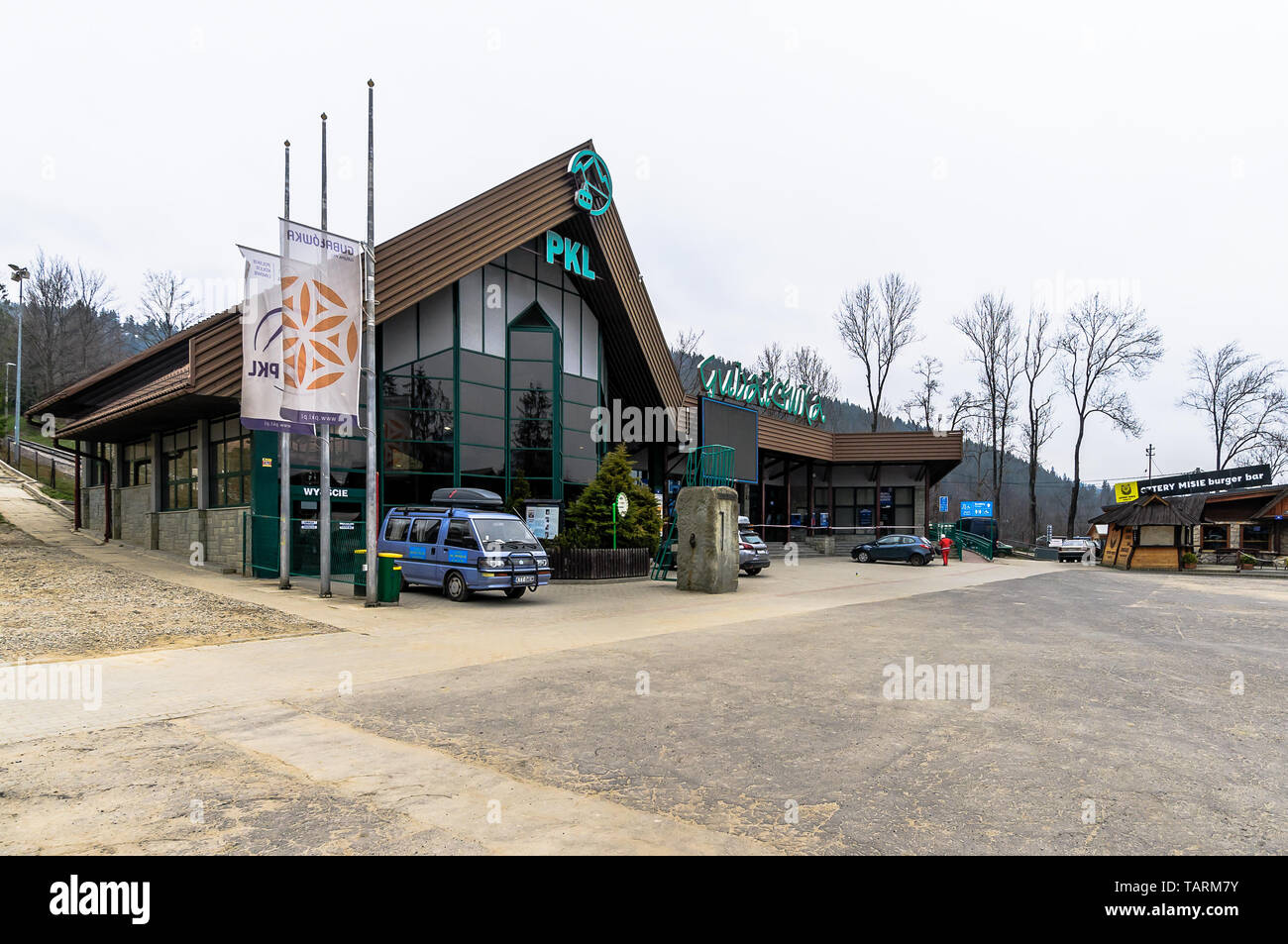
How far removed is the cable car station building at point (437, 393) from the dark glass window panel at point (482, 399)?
0.06m

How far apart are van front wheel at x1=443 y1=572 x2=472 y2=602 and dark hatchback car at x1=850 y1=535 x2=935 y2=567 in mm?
25341

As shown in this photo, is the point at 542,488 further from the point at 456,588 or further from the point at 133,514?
the point at 133,514

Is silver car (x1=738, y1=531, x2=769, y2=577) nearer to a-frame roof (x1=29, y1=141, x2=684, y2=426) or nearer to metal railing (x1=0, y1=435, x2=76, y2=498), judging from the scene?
a-frame roof (x1=29, y1=141, x2=684, y2=426)

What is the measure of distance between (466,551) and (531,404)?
989 centimetres

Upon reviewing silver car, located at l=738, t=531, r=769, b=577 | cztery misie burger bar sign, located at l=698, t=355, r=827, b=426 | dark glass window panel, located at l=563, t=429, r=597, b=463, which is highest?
cztery misie burger bar sign, located at l=698, t=355, r=827, b=426

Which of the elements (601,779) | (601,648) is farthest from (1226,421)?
(601,779)

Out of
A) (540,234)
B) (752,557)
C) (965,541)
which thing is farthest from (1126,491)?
(540,234)

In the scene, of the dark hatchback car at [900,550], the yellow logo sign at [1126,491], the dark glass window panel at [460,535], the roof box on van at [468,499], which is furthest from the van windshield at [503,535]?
the yellow logo sign at [1126,491]

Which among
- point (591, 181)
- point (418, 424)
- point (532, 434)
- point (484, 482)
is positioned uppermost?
point (591, 181)

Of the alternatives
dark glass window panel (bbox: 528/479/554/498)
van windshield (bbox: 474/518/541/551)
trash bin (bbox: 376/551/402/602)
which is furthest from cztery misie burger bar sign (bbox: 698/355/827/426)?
trash bin (bbox: 376/551/402/602)

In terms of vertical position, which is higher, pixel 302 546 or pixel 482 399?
pixel 482 399

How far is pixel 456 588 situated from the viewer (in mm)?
17219

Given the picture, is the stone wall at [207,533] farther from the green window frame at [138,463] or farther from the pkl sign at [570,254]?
the pkl sign at [570,254]

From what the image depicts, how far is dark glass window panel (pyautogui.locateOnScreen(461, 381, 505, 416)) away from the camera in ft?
79.9
